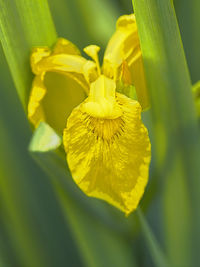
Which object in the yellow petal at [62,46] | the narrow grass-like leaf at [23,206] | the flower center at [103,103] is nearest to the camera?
the flower center at [103,103]

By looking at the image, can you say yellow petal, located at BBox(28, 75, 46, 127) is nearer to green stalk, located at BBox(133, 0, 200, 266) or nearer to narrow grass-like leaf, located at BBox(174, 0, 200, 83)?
green stalk, located at BBox(133, 0, 200, 266)

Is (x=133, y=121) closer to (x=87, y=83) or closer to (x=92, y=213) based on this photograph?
(x=87, y=83)

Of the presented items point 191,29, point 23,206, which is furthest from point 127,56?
point 23,206

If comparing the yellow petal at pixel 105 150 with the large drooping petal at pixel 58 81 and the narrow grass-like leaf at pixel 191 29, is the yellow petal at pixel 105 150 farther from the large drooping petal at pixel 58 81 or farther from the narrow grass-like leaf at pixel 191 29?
the narrow grass-like leaf at pixel 191 29

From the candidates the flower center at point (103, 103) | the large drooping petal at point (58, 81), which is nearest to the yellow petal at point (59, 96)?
the large drooping petal at point (58, 81)

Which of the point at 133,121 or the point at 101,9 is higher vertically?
the point at 101,9

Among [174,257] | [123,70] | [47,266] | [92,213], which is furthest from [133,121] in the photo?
[47,266]

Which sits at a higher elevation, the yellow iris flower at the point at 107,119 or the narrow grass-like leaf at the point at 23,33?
the narrow grass-like leaf at the point at 23,33

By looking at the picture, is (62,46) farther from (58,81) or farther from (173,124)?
(173,124)
